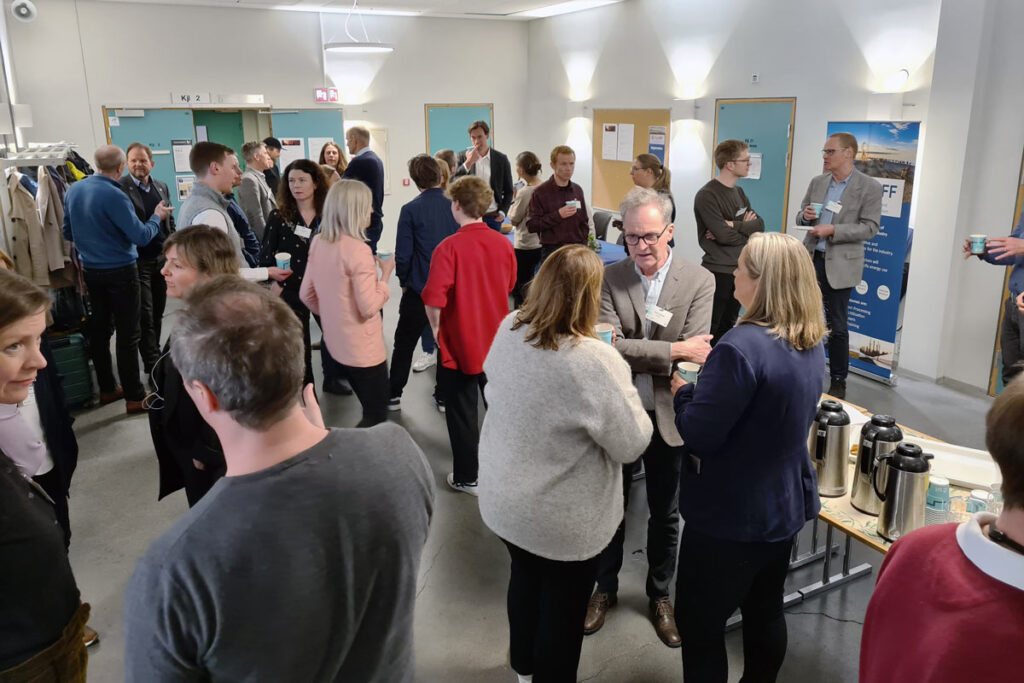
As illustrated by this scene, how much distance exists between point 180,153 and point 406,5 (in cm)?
327

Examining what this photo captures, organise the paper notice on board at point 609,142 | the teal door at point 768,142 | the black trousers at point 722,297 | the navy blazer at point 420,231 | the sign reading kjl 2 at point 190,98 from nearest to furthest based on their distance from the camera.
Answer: the navy blazer at point 420,231 < the black trousers at point 722,297 < the teal door at point 768,142 < the sign reading kjl 2 at point 190,98 < the paper notice on board at point 609,142

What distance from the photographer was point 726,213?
15.9 ft

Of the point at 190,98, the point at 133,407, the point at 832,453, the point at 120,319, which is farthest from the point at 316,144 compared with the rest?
the point at 832,453

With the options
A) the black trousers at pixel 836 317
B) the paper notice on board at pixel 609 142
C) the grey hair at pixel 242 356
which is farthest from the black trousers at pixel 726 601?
the paper notice on board at pixel 609 142

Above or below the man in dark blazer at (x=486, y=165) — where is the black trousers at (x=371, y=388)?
below

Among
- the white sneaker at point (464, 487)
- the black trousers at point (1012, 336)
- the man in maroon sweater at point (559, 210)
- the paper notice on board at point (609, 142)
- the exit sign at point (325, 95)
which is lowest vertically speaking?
the white sneaker at point (464, 487)

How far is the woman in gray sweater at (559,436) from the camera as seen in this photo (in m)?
1.86

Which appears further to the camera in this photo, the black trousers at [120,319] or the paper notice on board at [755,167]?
the paper notice on board at [755,167]

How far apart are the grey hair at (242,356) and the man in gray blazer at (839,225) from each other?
439cm

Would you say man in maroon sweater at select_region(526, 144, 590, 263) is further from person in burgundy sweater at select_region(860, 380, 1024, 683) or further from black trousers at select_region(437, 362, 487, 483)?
person in burgundy sweater at select_region(860, 380, 1024, 683)

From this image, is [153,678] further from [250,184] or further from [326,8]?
[326,8]

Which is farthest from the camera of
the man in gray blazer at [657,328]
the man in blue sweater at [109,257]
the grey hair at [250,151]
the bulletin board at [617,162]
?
the bulletin board at [617,162]

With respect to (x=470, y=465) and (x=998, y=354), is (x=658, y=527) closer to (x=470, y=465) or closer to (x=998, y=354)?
(x=470, y=465)

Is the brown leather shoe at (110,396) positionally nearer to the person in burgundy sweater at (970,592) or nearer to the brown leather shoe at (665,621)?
the brown leather shoe at (665,621)
